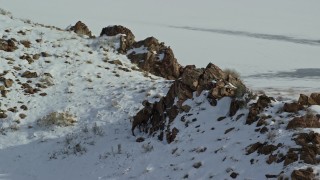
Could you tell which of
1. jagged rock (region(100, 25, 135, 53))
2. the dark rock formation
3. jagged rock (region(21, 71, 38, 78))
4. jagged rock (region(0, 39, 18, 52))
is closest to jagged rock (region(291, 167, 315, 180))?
the dark rock formation

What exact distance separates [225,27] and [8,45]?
35.4 metres

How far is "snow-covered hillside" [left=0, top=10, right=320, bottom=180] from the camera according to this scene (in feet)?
30.1

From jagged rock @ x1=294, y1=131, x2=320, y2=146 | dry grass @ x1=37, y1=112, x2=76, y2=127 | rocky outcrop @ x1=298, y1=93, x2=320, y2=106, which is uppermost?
rocky outcrop @ x1=298, y1=93, x2=320, y2=106

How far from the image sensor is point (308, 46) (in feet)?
135

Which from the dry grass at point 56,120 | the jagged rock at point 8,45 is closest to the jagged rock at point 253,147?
the dry grass at point 56,120

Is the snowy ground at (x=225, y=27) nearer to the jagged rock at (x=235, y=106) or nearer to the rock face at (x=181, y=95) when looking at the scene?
the rock face at (x=181, y=95)

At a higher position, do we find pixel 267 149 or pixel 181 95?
pixel 181 95

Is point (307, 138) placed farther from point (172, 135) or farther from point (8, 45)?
point (8, 45)

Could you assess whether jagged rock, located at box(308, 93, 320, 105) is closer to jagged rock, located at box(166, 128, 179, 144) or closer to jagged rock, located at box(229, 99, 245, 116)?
jagged rock, located at box(229, 99, 245, 116)

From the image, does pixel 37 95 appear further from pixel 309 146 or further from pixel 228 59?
pixel 228 59

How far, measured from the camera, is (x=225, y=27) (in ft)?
165

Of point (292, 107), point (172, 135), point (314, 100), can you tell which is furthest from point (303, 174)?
point (172, 135)

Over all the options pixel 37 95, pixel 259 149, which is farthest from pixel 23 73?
pixel 259 149

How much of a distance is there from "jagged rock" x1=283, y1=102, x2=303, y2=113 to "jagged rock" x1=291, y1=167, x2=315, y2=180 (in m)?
2.22
